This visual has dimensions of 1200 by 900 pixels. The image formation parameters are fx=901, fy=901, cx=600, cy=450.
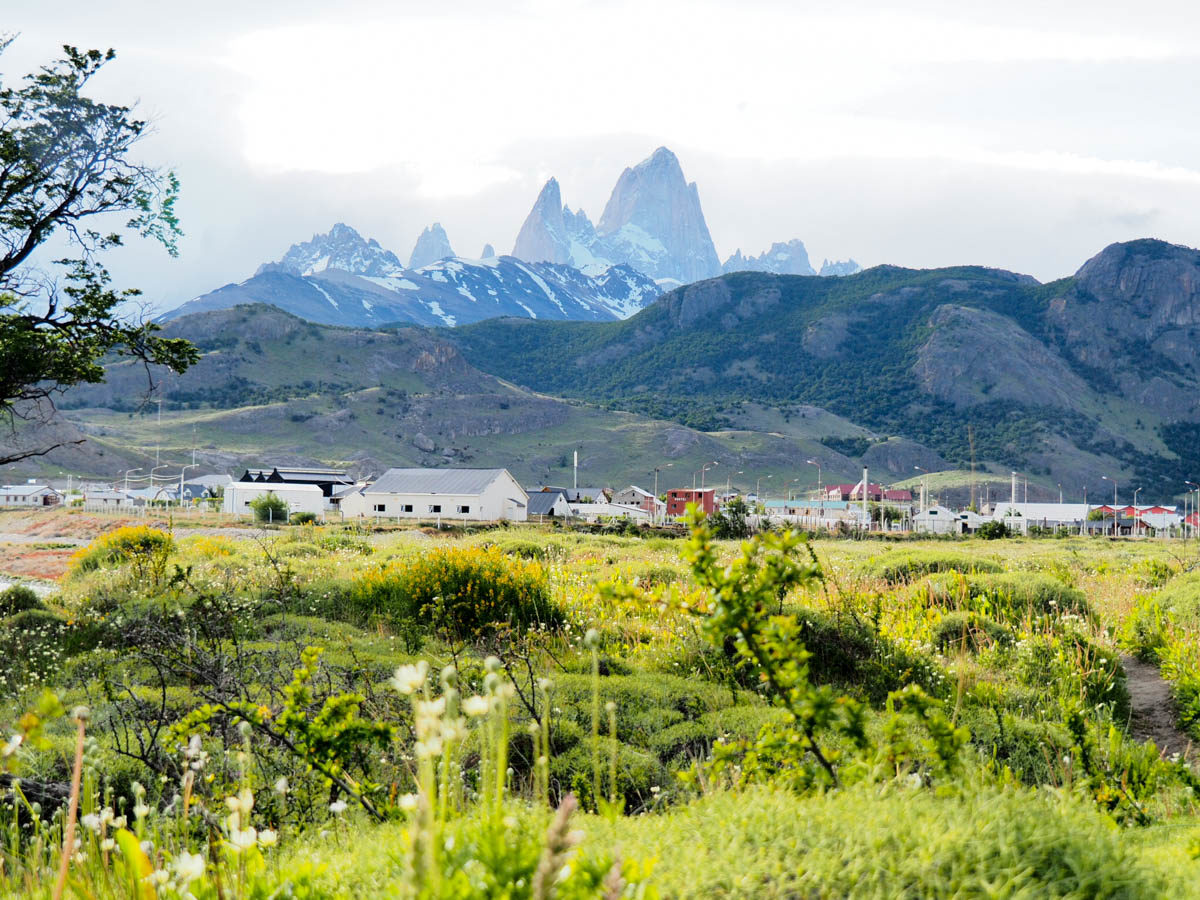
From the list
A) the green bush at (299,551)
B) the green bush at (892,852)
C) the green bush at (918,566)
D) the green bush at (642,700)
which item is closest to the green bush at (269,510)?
the green bush at (299,551)

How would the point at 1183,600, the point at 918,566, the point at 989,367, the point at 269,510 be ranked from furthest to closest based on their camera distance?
the point at 989,367 < the point at 269,510 < the point at 918,566 < the point at 1183,600

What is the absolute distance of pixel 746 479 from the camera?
5017 inches

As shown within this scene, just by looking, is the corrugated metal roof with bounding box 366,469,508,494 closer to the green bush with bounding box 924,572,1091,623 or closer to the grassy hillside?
the green bush with bounding box 924,572,1091,623

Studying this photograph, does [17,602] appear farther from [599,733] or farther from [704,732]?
[704,732]

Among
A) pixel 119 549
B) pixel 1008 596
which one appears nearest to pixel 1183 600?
pixel 1008 596

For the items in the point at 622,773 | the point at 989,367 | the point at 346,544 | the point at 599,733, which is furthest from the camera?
the point at 989,367

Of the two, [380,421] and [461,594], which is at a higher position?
[380,421]

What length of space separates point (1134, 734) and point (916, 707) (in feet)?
14.4

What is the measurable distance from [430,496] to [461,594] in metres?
54.0

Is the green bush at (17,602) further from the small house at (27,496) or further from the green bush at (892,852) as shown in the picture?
the small house at (27,496)

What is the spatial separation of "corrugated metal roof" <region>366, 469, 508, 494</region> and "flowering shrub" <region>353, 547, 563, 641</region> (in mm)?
51814

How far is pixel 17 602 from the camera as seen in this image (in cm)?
1107

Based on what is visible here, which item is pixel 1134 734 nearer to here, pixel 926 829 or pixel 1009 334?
pixel 926 829

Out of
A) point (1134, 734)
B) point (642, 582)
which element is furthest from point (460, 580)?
point (1134, 734)
